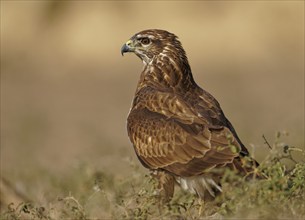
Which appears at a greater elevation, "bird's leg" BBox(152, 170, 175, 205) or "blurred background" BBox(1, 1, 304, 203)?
"bird's leg" BBox(152, 170, 175, 205)

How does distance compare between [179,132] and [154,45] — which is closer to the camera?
[179,132]

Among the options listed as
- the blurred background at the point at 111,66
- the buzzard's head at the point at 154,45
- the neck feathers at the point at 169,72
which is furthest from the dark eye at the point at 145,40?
the blurred background at the point at 111,66

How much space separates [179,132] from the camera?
29.3 ft

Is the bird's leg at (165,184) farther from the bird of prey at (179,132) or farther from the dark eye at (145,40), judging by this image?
the dark eye at (145,40)

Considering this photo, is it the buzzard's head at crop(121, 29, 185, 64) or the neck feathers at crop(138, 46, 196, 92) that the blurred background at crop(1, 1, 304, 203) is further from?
the neck feathers at crop(138, 46, 196, 92)

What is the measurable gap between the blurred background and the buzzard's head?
4276 millimetres

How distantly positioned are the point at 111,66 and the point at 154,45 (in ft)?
68.6

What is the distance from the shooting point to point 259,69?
29625 millimetres

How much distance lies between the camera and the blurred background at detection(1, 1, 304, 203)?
19.8 m

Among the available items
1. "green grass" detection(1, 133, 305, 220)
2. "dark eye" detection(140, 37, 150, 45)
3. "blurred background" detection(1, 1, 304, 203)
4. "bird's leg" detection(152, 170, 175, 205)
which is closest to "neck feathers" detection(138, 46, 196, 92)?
"dark eye" detection(140, 37, 150, 45)

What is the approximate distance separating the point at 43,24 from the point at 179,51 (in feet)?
87.0

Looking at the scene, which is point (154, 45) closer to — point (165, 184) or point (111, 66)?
point (165, 184)

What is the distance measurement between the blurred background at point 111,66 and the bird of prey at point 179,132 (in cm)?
479

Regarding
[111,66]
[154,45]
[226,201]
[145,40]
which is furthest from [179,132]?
[111,66]
